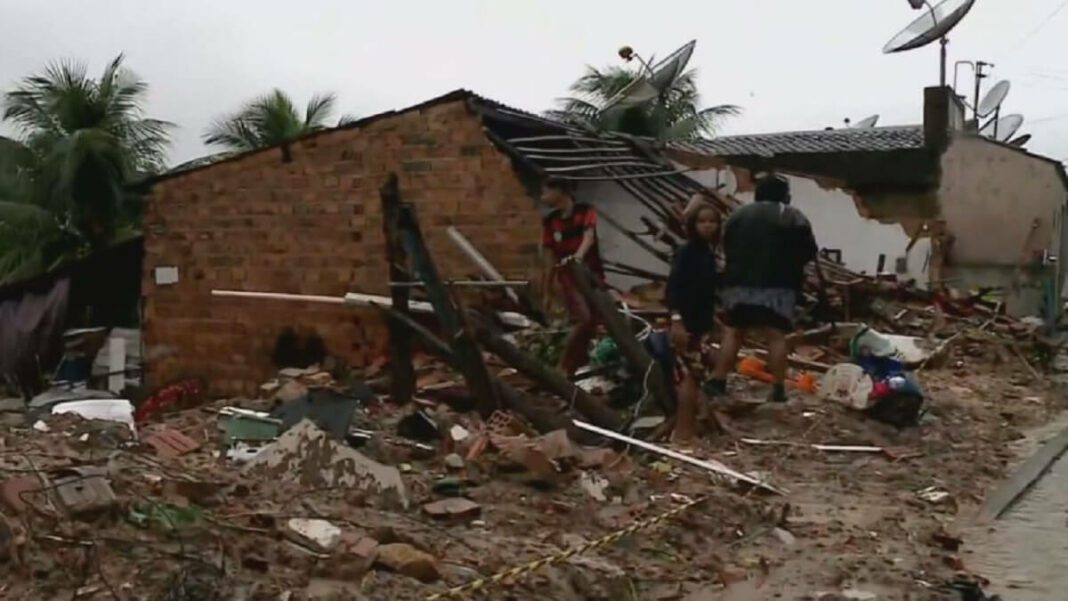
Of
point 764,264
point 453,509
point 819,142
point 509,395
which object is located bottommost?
point 453,509

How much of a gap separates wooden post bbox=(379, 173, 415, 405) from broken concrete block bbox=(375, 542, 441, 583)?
3.00 meters

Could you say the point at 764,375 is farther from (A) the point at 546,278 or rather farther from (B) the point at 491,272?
(B) the point at 491,272

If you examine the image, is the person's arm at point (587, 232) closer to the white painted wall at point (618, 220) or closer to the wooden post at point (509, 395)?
the wooden post at point (509, 395)

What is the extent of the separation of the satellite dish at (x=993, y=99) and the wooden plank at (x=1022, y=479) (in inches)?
776

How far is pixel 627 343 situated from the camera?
657 cm

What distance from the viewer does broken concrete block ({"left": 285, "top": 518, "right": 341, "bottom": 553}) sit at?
3592mm

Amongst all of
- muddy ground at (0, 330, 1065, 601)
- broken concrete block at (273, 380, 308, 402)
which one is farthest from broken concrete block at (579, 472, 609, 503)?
broken concrete block at (273, 380, 308, 402)

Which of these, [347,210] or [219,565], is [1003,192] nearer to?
[347,210]

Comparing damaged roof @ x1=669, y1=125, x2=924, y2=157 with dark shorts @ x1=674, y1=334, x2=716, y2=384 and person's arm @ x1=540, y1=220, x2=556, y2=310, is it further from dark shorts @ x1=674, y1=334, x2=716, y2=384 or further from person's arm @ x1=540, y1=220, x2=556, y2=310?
dark shorts @ x1=674, y1=334, x2=716, y2=384

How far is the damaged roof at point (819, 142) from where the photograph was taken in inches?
821

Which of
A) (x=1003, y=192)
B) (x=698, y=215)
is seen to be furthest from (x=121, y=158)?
(x=698, y=215)

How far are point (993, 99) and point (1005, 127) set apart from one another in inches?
129

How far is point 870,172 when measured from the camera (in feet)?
63.2

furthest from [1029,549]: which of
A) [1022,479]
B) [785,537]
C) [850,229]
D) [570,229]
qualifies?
[850,229]
